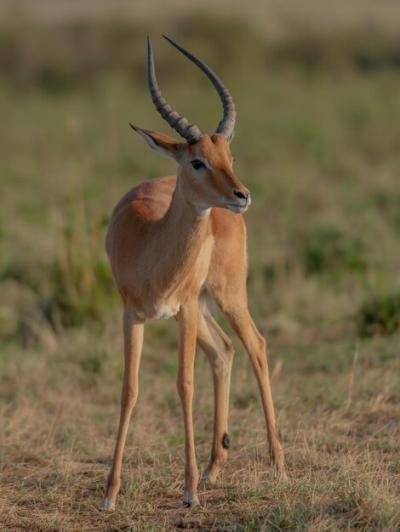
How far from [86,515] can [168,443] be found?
4.01 ft

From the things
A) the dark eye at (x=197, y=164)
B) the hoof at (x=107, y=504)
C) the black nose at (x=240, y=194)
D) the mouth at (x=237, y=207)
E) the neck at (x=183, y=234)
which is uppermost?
the dark eye at (x=197, y=164)

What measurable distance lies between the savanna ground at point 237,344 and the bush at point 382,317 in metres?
0.01

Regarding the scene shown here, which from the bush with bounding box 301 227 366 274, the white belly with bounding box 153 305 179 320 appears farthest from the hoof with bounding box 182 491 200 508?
the bush with bounding box 301 227 366 274

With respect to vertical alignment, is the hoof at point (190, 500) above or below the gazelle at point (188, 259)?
below

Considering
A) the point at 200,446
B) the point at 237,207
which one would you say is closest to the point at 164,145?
the point at 237,207

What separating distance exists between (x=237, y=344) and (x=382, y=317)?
3.96 ft

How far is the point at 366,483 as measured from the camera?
5.09 m

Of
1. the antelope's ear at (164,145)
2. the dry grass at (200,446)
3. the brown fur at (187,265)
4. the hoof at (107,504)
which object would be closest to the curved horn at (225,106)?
the brown fur at (187,265)

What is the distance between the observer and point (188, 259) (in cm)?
546

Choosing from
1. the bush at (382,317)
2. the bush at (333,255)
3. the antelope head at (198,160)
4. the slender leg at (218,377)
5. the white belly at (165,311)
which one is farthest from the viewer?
the bush at (333,255)

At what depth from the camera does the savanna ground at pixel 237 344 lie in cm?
533

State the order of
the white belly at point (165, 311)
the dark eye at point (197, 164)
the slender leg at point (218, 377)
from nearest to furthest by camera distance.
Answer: the dark eye at point (197, 164)
the white belly at point (165, 311)
the slender leg at point (218, 377)

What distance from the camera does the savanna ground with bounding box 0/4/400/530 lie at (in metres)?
5.33

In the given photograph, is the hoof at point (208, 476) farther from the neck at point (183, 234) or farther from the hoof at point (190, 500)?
the neck at point (183, 234)
